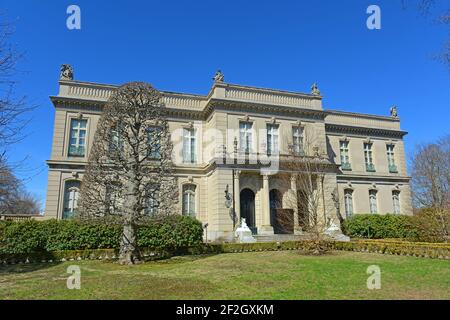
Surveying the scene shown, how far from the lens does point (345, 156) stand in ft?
93.0

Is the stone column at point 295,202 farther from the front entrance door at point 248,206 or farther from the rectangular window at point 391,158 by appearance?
the rectangular window at point 391,158

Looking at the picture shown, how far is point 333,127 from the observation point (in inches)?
1106

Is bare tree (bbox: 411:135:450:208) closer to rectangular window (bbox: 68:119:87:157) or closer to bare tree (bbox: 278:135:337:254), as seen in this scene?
bare tree (bbox: 278:135:337:254)

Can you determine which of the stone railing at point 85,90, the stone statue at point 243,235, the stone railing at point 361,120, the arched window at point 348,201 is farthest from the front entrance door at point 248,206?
the stone railing at point 361,120

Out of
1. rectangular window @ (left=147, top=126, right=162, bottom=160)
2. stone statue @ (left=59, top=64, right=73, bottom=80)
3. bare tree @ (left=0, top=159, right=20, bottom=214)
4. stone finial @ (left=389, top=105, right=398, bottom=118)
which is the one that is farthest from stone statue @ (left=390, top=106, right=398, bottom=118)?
bare tree @ (left=0, top=159, right=20, bottom=214)

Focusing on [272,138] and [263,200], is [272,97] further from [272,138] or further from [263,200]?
[263,200]

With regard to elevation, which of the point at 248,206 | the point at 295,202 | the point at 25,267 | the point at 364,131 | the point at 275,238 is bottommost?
the point at 25,267

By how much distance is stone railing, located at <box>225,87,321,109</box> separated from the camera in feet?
77.7

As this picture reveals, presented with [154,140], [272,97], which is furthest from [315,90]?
[154,140]

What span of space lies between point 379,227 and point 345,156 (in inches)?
276

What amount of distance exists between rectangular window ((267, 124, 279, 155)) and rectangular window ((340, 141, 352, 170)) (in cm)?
772

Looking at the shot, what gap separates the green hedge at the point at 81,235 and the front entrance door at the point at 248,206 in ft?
21.4
